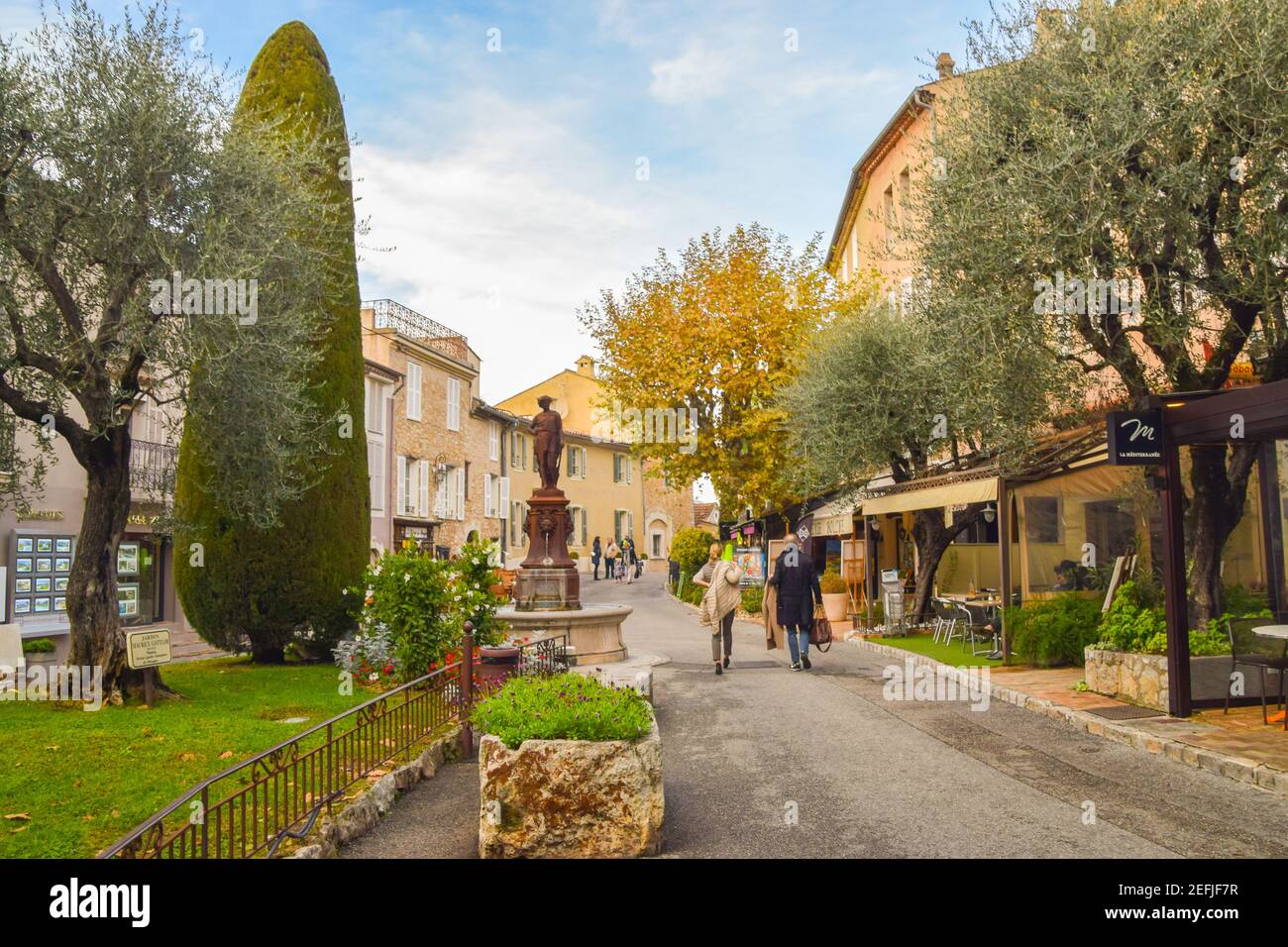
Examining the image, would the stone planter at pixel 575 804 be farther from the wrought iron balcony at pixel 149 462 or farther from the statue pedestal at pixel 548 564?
the wrought iron balcony at pixel 149 462

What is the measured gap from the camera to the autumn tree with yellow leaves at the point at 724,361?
26.3 m

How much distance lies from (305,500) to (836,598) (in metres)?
Result: 14.2

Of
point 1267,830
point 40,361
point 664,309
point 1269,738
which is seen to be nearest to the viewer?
point 1267,830

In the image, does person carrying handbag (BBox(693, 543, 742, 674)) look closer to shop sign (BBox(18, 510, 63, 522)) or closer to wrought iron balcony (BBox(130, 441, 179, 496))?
shop sign (BBox(18, 510, 63, 522))

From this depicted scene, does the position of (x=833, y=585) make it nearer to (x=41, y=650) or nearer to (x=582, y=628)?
(x=582, y=628)

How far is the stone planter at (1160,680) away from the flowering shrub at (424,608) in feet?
22.0

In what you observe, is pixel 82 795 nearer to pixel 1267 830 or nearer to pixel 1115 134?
pixel 1267 830

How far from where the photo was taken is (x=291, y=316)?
10344 millimetres

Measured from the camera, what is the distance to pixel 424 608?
1108 cm

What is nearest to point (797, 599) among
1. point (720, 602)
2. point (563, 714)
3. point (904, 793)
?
point (720, 602)

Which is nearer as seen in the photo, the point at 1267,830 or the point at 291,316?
the point at 1267,830

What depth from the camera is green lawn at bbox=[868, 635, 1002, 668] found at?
560 inches
